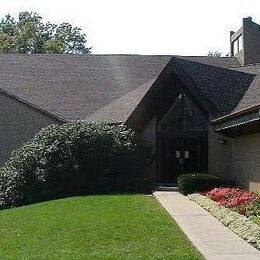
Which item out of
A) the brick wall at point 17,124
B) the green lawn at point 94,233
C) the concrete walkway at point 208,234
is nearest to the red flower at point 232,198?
the concrete walkway at point 208,234

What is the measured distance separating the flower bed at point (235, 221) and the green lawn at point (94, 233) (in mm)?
1230

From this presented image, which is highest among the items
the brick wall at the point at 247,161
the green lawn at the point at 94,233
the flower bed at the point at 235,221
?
the brick wall at the point at 247,161

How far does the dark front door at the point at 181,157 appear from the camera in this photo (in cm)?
2545

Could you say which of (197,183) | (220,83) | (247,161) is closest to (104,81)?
(220,83)

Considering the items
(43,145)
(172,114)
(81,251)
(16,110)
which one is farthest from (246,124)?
(16,110)

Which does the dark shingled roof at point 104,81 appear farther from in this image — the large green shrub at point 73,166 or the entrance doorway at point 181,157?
the entrance doorway at point 181,157

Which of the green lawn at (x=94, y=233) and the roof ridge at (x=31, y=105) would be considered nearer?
the green lawn at (x=94, y=233)

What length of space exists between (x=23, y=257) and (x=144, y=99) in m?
16.3

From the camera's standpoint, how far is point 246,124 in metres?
18.9

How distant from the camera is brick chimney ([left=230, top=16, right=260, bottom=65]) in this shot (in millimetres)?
37844

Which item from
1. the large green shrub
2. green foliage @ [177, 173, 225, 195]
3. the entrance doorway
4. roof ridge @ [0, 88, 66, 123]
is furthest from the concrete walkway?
roof ridge @ [0, 88, 66, 123]

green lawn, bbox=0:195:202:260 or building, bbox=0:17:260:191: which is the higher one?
building, bbox=0:17:260:191

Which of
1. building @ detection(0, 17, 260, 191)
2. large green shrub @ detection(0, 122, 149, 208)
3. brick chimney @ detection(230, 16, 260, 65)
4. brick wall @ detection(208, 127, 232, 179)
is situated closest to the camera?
large green shrub @ detection(0, 122, 149, 208)

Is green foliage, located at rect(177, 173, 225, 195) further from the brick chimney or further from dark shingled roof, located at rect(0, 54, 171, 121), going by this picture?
the brick chimney
